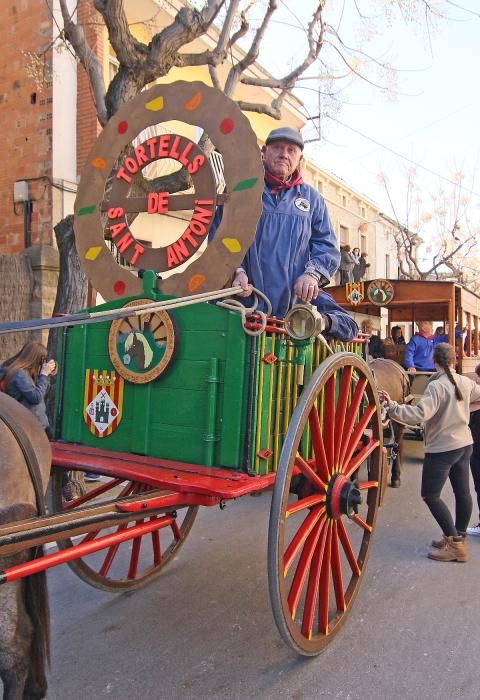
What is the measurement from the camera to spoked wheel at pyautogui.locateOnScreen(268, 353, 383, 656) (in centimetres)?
259

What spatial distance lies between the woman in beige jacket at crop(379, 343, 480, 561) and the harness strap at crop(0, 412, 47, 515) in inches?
117

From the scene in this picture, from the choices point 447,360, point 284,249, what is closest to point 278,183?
point 284,249

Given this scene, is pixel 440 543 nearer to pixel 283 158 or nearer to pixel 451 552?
pixel 451 552

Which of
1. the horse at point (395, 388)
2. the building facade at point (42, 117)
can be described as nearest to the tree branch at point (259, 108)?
the building facade at point (42, 117)

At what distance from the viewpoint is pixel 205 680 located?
286cm

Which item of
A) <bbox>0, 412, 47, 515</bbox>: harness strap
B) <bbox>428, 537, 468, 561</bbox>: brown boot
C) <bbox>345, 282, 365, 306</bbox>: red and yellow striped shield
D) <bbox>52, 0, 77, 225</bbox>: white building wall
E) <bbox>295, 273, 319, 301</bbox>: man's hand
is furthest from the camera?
<bbox>345, 282, 365, 306</bbox>: red and yellow striped shield

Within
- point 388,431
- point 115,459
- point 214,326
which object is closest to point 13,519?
point 115,459

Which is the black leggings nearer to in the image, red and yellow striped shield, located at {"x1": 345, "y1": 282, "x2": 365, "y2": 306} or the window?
red and yellow striped shield, located at {"x1": 345, "y1": 282, "x2": 365, "y2": 306}

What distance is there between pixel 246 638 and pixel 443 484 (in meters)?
2.09

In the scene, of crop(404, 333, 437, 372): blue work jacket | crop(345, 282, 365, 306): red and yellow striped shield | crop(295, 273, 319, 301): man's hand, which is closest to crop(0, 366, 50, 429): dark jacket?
crop(295, 273, 319, 301): man's hand

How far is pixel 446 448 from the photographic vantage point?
15.0 feet

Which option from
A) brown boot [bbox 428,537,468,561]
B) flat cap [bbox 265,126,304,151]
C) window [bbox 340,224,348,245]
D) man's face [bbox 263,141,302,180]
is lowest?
brown boot [bbox 428,537,468,561]

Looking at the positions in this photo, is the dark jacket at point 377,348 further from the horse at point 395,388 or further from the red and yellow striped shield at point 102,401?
the red and yellow striped shield at point 102,401

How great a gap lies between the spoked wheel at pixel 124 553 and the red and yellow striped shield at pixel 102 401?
0.35 metres
